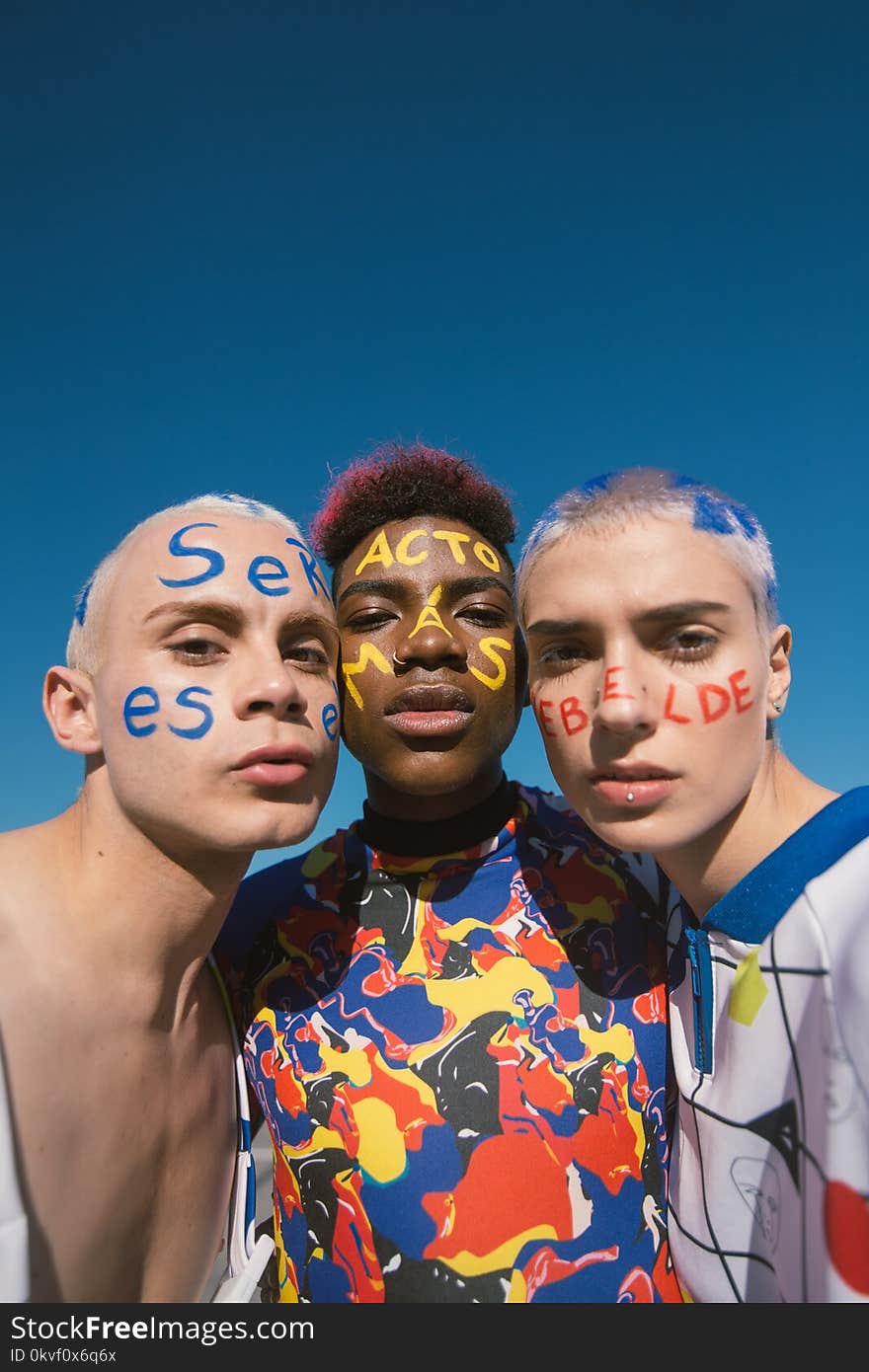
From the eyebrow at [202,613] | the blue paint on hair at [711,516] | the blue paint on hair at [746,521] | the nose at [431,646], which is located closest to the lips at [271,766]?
the eyebrow at [202,613]

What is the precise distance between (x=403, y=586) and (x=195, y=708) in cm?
91

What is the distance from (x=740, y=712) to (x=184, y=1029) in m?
1.92

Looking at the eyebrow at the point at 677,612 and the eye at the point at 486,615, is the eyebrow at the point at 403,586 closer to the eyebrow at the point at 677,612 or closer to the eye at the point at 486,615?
the eye at the point at 486,615

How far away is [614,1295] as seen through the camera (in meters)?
2.32

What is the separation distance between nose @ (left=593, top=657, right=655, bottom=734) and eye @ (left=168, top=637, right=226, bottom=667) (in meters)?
1.12

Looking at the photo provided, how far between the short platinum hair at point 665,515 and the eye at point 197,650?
0.94m

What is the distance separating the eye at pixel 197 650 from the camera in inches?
98.3

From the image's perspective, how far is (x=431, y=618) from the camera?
9.48ft

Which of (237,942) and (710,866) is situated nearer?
(710,866)

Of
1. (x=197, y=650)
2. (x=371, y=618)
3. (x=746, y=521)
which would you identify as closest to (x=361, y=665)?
(x=371, y=618)

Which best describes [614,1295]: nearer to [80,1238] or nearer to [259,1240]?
→ [259,1240]

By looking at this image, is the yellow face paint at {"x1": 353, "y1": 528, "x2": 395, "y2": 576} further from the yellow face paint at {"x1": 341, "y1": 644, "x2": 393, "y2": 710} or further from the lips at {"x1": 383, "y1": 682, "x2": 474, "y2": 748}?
the lips at {"x1": 383, "y1": 682, "x2": 474, "y2": 748}

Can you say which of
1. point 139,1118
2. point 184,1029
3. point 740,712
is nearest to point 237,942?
point 184,1029

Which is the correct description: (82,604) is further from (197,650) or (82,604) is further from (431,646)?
(431,646)
